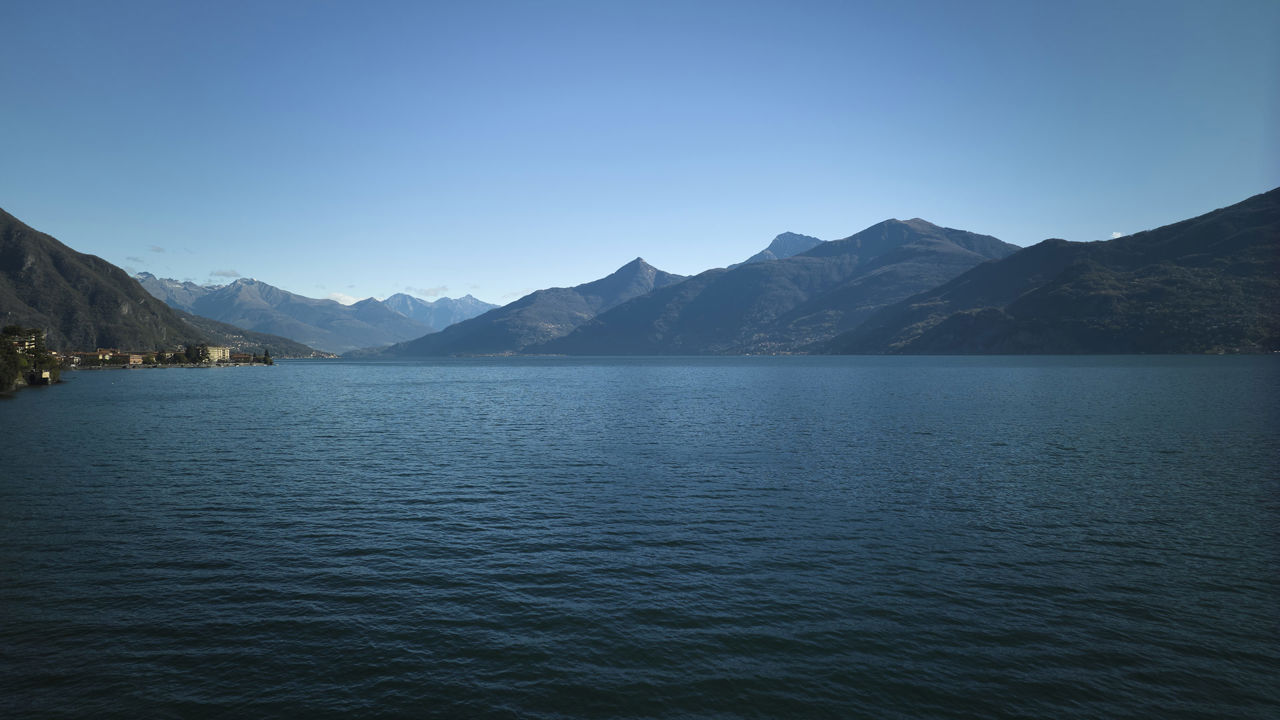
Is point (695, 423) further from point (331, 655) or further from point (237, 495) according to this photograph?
point (331, 655)

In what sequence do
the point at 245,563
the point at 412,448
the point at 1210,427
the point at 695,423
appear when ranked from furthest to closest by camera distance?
the point at 695,423, the point at 1210,427, the point at 412,448, the point at 245,563

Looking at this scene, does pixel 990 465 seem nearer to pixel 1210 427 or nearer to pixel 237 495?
pixel 1210 427

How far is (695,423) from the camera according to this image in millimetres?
94062

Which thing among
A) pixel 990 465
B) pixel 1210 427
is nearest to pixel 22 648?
pixel 990 465

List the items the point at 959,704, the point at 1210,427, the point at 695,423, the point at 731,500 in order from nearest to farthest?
the point at 959,704
the point at 731,500
the point at 1210,427
the point at 695,423

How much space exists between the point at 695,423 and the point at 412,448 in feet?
138

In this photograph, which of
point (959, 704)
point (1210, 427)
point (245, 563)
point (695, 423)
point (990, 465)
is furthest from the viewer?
point (695, 423)

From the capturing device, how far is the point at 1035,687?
830 inches

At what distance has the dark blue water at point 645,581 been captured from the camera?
2091 centimetres

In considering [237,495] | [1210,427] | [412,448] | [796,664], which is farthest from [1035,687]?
[1210,427]

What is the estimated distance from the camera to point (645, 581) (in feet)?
99.9

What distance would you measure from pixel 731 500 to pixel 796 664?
24.0m

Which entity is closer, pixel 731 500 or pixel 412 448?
pixel 731 500

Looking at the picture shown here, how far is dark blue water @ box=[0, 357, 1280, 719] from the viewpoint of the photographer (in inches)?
823
